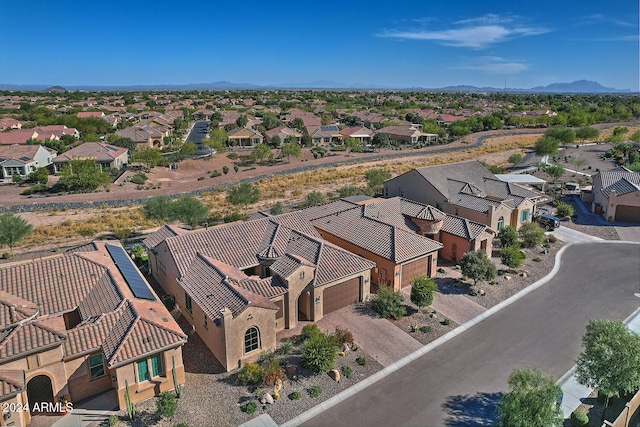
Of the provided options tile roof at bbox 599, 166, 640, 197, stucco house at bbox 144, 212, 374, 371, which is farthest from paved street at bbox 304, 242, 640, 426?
tile roof at bbox 599, 166, 640, 197

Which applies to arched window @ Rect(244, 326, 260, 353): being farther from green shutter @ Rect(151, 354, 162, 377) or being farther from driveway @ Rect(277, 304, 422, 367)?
green shutter @ Rect(151, 354, 162, 377)

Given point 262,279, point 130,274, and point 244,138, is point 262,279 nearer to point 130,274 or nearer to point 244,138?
point 130,274

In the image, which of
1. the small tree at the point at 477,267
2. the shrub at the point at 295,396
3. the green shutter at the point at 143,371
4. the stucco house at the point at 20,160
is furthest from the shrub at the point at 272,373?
the stucco house at the point at 20,160

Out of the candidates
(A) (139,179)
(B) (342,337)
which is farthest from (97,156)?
(B) (342,337)

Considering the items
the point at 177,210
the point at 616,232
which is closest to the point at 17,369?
the point at 177,210

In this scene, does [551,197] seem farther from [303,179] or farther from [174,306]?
[174,306]

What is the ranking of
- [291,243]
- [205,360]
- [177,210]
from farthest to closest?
[177,210]
[291,243]
[205,360]
